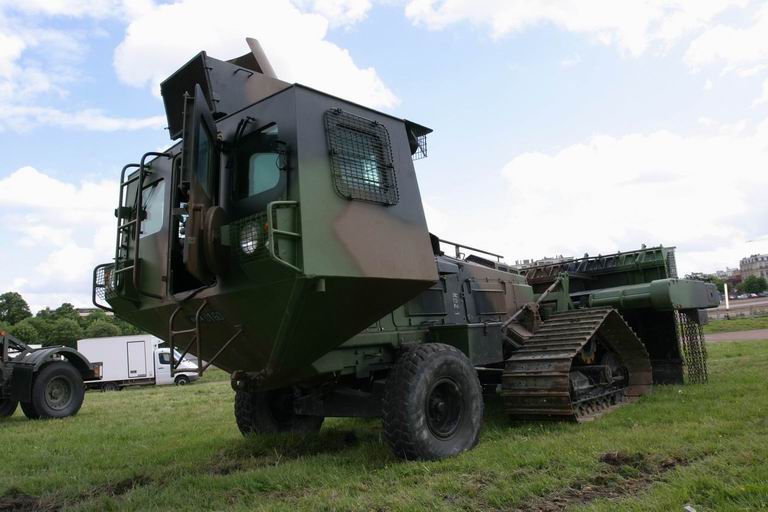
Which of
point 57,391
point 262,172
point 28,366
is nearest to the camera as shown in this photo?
point 262,172

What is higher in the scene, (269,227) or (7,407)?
(269,227)

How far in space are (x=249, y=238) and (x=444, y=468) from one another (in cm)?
252

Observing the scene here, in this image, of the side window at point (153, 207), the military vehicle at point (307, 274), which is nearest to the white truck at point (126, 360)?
the military vehicle at point (307, 274)

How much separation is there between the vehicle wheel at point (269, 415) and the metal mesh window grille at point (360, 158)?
3010mm

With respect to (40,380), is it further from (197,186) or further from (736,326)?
(736,326)

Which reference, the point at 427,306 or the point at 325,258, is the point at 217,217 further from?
the point at 427,306

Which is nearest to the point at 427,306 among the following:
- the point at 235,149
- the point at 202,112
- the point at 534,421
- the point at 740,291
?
the point at 534,421

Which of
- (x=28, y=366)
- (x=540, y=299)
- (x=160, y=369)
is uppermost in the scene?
(x=540, y=299)

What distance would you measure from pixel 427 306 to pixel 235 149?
2.83 metres

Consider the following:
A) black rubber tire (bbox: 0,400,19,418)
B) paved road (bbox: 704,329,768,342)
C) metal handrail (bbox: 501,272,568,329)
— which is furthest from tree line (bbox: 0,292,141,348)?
metal handrail (bbox: 501,272,568,329)

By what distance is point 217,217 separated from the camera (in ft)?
18.3

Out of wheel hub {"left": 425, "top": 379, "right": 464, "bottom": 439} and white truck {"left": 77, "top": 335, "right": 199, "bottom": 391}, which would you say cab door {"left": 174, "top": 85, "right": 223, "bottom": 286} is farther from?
white truck {"left": 77, "top": 335, "right": 199, "bottom": 391}

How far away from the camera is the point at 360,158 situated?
6.08 metres

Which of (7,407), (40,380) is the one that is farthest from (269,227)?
(7,407)
